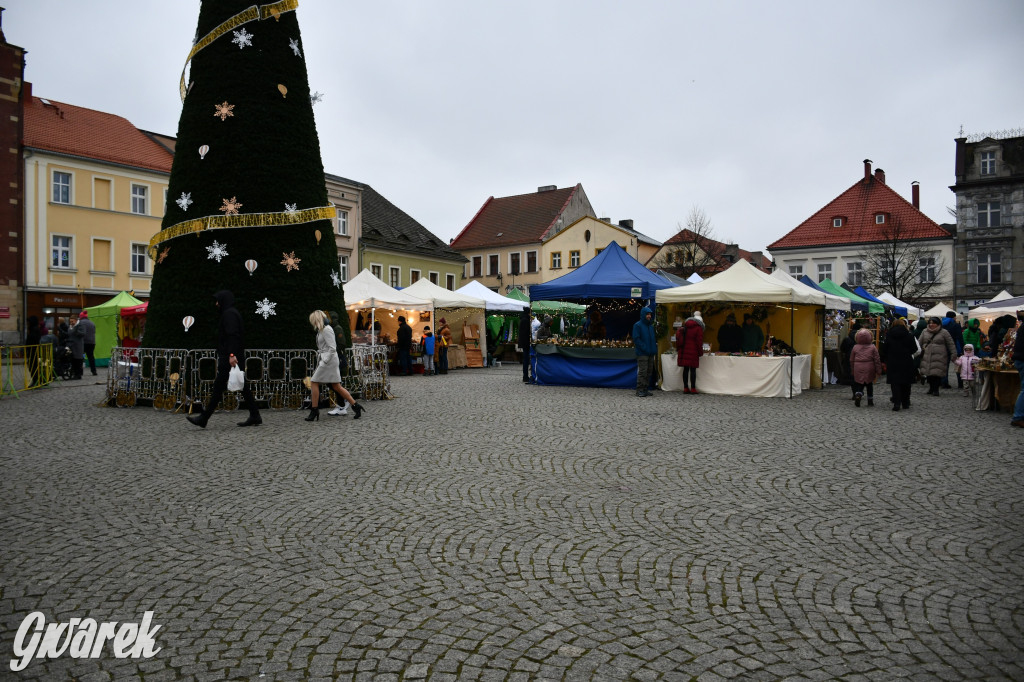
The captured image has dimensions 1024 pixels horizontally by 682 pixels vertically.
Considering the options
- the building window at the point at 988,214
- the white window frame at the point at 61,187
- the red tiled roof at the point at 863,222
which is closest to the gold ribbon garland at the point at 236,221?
the white window frame at the point at 61,187

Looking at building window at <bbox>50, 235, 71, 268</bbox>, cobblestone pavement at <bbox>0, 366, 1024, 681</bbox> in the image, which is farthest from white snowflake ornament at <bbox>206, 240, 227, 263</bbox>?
building window at <bbox>50, 235, 71, 268</bbox>

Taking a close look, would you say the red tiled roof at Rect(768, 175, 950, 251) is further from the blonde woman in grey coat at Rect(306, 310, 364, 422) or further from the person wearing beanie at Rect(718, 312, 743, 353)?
the blonde woman in grey coat at Rect(306, 310, 364, 422)

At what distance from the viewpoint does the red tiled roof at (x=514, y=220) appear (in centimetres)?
5606

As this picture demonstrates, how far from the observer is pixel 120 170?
3531cm

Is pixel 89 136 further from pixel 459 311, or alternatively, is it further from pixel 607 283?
pixel 607 283

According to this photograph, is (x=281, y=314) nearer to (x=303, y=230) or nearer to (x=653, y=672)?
(x=303, y=230)

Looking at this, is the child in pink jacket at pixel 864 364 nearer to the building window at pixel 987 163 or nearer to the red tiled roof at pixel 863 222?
the red tiled roof at pixel 863 222

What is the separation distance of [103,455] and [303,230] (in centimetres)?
591

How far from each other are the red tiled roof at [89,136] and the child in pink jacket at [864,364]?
3577cm

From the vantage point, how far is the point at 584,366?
17.1 metres

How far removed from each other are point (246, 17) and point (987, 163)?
51.1 metres

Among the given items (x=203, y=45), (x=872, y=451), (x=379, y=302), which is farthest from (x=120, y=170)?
(x=872, y=451)

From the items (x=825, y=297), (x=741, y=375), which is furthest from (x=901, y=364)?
(x=825, y=297)

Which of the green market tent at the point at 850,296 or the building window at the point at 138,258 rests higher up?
the building window at the point at 138,258
